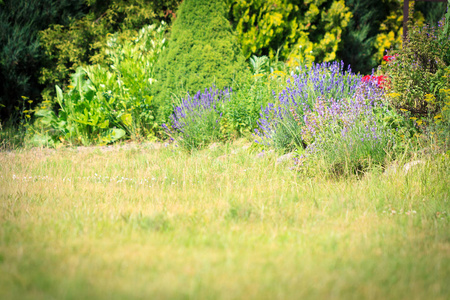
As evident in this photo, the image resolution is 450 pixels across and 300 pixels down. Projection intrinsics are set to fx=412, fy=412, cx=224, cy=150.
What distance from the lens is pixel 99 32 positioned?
8.33 meters

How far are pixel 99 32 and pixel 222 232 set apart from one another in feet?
→ 22.3

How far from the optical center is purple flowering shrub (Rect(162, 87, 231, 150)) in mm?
5637

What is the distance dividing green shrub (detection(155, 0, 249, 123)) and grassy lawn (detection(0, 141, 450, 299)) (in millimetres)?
2096

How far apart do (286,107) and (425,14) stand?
7.49m

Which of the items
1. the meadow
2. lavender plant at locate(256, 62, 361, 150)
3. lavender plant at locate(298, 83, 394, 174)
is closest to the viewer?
the meadow

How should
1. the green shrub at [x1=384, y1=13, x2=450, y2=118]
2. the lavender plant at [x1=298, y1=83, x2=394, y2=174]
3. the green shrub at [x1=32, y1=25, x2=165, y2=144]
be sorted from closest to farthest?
the lavender plant at [x1=298, y1=83, x2=394, y2=174] → the green shrub at [x1=384, y1=13, x2=450, y2=118] → the green shrub at [x1=32, y1=25, x2=165, y2=144]

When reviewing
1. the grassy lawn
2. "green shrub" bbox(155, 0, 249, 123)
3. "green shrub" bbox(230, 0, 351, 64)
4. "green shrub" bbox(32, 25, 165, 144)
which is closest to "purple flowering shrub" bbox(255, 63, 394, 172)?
the grassy lawn

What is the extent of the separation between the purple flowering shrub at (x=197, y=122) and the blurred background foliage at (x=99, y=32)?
2.31 meters

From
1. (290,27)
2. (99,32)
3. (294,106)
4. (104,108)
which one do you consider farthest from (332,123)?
(99,32)

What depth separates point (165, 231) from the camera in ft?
9.09

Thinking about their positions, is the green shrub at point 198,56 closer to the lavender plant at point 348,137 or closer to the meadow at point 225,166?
the meadow at point 225,166

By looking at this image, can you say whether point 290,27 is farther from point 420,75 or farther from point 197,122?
point 420,75

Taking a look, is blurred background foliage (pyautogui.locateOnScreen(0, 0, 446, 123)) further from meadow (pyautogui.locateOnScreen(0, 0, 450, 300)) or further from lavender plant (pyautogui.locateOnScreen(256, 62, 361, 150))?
lavender plant (pyautogui.locateOnScreen(256, 62, 361, 150))

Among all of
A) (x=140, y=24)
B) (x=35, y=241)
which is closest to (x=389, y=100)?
(x=35, y=241)
